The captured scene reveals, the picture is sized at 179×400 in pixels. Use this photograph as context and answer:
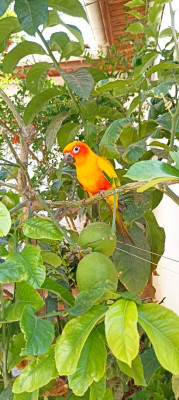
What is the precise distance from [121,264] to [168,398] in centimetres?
45

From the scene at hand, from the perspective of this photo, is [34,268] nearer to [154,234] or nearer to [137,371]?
[137,371]

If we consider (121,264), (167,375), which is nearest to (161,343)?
(121,264)

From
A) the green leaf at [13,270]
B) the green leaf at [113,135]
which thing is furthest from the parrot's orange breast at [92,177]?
the green leaf at [13,270]

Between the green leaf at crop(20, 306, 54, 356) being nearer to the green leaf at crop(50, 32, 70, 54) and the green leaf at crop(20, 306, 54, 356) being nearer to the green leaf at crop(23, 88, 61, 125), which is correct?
the green leaf at crop(23, 88, 61, 125)

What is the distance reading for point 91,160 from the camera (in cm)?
96

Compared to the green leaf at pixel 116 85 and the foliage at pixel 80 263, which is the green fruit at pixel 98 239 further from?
the green leaf at pixel 116 85

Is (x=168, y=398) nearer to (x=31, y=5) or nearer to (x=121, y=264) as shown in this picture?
(x=121, y=264)

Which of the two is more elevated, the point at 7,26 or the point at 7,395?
the point at 7,26

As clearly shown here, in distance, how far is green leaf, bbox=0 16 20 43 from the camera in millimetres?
846

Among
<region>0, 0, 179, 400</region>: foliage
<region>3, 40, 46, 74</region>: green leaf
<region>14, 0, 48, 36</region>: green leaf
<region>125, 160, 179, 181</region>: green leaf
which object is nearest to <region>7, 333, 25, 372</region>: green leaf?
<region>0, 0, 179, 400</region>: foliage

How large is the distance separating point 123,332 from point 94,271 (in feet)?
0.44

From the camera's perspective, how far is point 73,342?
481 mm

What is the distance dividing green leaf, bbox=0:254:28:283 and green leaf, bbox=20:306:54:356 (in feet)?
0.12

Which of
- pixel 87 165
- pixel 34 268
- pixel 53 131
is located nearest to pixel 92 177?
pixel 87 165
